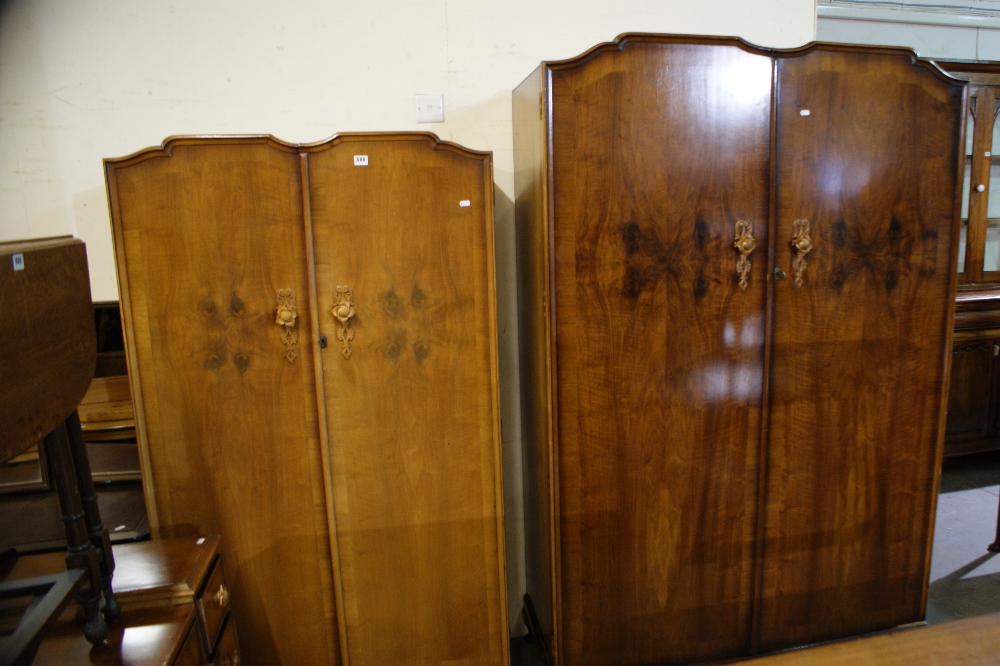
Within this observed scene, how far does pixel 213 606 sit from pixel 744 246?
5.34 ft

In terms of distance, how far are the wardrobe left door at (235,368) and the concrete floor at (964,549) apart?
918 mm

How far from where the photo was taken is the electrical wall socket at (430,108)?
200cm

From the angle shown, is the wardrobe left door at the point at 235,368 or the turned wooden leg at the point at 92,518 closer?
the turned wooden leg at the point at 92,518

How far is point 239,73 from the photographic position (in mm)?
1903

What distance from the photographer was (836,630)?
2.01 m

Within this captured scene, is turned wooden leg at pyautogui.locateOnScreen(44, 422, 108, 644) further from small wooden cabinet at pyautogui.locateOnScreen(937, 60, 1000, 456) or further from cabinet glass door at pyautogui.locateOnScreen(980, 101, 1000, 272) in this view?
cabinet glass door at pyautogui.locateOnScreen(980, 101, 1000, 272)

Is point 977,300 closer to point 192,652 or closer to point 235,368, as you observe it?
point 235,368

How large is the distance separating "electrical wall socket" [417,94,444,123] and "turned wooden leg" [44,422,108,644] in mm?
1359

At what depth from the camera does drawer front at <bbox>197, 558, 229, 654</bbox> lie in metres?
1.29

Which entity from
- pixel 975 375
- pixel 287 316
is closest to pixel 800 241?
pixel 287 316

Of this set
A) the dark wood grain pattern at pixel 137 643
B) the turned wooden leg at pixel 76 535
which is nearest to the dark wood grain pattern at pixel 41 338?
the turned wooden leg at pixel 76 535

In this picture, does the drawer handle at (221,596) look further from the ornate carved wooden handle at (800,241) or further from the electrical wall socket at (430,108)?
the ornate carved wooden handle at (800,241)

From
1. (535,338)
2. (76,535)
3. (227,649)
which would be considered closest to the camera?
(76,535)

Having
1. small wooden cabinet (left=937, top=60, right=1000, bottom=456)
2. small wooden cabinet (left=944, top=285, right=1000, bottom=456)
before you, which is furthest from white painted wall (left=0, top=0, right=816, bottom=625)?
small wooden cabinet (left=944, top=285, right=1000, bottom=456)
